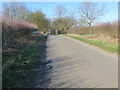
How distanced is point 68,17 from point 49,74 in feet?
208

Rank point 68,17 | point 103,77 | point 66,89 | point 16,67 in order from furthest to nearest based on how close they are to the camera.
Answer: point 68,17
point 16,67
point 103,77
point 66,89

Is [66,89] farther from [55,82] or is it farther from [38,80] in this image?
[38,80]

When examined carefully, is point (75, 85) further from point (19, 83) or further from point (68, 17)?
point (68, 17)

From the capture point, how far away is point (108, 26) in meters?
21.4

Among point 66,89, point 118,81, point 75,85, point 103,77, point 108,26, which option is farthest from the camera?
point 108,26

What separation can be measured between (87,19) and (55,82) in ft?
138

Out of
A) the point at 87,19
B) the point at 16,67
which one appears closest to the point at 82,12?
the point at 87,19

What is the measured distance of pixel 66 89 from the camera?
4141 millimetres

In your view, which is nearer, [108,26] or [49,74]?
[49,74]

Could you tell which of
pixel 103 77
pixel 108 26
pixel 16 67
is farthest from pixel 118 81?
pixel 108 26

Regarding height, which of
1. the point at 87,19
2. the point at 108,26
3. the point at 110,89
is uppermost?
the point at 87,19

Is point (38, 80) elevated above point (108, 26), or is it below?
below

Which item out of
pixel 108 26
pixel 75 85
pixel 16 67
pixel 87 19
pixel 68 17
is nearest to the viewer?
pixel 75 85

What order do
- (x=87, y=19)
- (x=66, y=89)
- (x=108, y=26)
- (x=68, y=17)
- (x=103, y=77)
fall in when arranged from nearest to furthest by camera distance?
(x=66, y=89) < (x=103, y=77) < (x=108, y=26) < (x=87, y=19) < (x=68, y=17)
